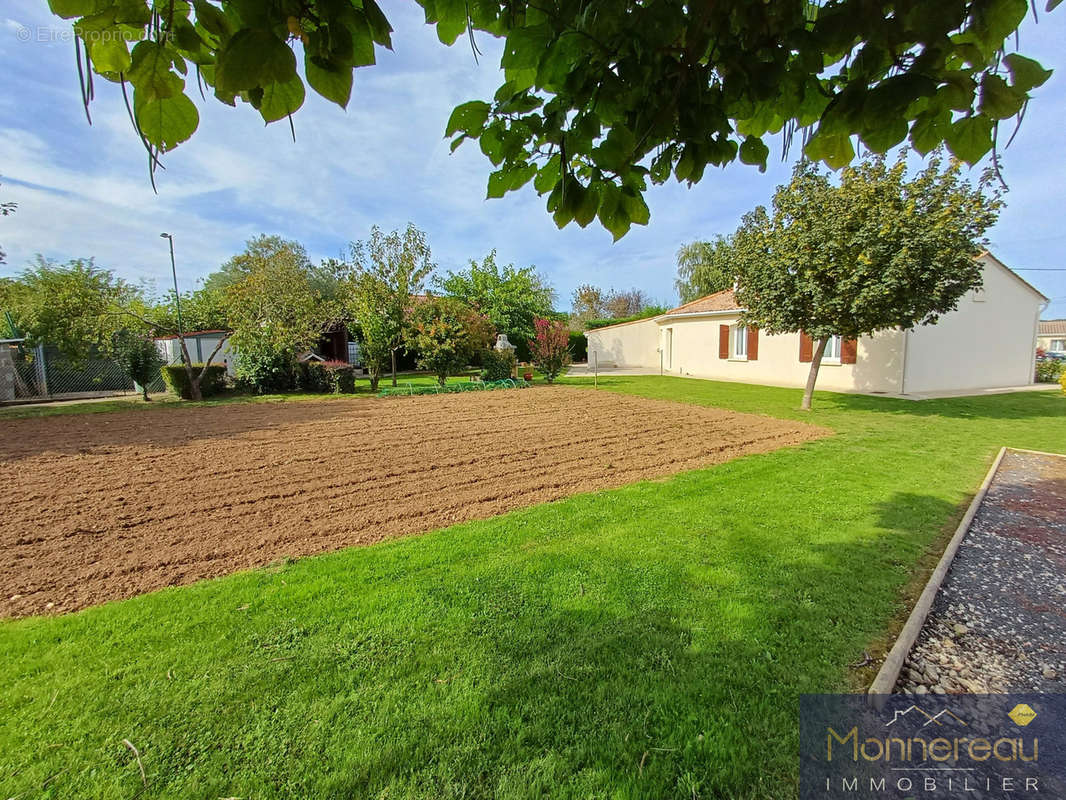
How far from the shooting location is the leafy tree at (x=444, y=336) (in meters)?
14.9

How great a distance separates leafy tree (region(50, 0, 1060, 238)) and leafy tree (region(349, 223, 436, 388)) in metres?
14.5

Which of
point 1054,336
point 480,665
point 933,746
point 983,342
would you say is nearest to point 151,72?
point 480,665

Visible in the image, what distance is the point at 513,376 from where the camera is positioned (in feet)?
57.0

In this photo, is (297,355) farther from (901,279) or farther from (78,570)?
(901,279)

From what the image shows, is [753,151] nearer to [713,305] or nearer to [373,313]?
[373,313]

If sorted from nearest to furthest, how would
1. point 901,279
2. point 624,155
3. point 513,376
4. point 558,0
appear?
point 558,0 < point 624,155 < point 901,279 < point 513,376

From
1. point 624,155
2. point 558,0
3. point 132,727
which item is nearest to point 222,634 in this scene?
point 132,727

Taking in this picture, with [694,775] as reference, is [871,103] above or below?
above

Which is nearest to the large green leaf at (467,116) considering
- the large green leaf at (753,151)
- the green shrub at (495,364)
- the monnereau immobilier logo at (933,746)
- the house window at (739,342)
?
the large green leaf at (753,151)

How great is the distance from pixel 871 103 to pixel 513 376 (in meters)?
16.3

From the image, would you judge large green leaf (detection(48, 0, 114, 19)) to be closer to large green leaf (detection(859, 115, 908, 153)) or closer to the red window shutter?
large green leaf (detection(859, 115, 908, 153))

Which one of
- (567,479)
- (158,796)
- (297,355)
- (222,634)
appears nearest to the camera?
(158,796)

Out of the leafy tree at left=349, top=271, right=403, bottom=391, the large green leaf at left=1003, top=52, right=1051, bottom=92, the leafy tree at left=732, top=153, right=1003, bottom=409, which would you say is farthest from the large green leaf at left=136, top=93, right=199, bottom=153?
the leafy tree at left=349, top=271, right=403, bottom=391

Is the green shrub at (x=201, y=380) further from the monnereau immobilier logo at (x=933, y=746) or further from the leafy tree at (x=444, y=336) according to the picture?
Result: the monnereau immobilier logo at (x=933, y=746)
